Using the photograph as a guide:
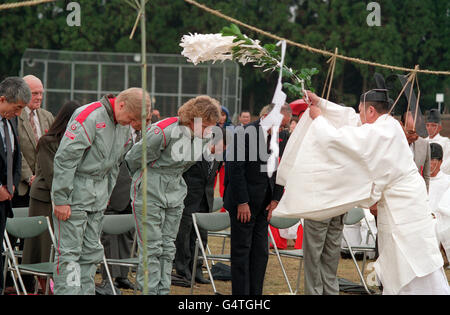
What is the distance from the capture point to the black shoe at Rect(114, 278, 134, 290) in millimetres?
7968

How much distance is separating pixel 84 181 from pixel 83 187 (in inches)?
2.0

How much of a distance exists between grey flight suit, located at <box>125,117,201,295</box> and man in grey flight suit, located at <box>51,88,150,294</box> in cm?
52

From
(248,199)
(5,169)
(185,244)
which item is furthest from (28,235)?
(185,244)

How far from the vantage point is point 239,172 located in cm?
689

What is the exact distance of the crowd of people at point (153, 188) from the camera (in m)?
5.70

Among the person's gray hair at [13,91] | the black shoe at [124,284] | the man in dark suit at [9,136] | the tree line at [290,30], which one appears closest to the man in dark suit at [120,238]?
the black shoe at [124,284]

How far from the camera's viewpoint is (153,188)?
20.8 feet

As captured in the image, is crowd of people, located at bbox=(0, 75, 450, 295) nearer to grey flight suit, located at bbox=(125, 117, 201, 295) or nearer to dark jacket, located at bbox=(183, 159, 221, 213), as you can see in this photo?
grey flight suit, located at bbox=(125, 117, 201, 295)

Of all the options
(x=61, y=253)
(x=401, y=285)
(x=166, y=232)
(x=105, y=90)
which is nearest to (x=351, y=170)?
(x=401, y=285)

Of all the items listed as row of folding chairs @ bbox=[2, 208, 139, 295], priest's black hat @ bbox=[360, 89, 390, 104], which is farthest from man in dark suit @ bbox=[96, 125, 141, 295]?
priest's black hat @ bbox=[360, 89, 390, 104]

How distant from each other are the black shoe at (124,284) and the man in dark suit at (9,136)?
209 centimetres

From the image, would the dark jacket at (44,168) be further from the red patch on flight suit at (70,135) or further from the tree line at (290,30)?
the tree line at (290,30)
